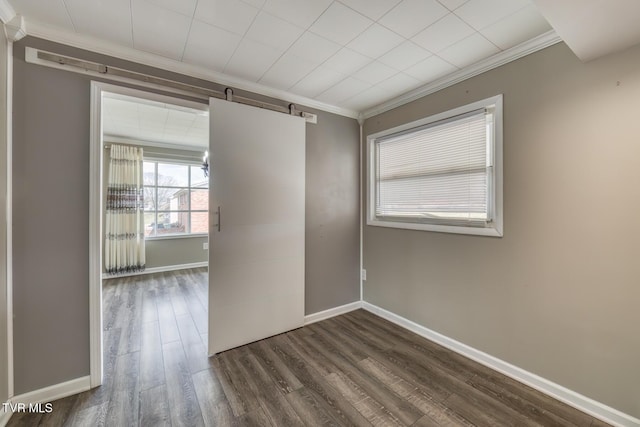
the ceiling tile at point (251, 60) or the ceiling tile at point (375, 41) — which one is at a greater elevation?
the ceiling tile at point (251, 60)

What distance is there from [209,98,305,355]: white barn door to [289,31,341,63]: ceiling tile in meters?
0.70

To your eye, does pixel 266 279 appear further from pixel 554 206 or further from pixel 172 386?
pixel 554 206

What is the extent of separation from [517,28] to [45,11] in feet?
9.88

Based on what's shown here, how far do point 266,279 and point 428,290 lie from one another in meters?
1.64

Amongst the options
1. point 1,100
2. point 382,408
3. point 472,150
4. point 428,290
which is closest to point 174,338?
point 382,408

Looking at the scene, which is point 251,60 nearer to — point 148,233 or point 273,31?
point 273,31

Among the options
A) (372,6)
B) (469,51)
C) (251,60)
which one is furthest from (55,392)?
(469,51)

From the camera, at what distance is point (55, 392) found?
68.6 inches

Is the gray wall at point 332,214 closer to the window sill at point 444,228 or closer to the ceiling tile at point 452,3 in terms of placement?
the window sill at point 444,228

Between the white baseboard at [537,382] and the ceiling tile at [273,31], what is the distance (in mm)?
2845

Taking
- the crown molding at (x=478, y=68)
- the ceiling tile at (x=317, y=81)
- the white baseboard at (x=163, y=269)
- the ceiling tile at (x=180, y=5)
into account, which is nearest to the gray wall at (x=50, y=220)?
the ceiling tile at (x=180, y=5)

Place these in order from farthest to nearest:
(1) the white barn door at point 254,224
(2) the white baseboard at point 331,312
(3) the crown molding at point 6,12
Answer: (2) the white baseboard at point 331,312
(1) the white barn door at point 254,224
(3) the crown molding at point 6,12

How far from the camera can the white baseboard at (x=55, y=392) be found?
1.66m

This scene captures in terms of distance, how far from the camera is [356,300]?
10.9 feet
